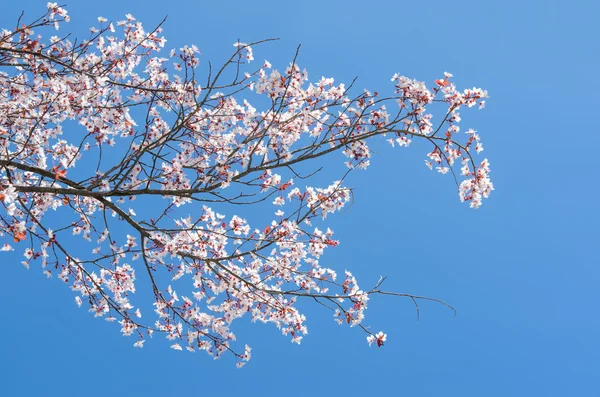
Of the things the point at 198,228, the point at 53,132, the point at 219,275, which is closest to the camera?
the point at 198,228

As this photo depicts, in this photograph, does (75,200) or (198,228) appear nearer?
(198,228)

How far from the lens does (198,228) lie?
Answer: 6.41m

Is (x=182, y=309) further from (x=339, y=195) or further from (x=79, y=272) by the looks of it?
(x=339, y=195)

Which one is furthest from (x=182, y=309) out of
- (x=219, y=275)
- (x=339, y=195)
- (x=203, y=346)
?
(x=339, y=195)

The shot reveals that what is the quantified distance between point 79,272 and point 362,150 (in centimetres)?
431

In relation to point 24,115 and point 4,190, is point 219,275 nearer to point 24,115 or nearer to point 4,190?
point 4,190

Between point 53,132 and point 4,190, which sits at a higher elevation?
point 53,132

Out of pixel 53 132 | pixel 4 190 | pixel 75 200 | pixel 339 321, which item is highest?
pixel 53 132

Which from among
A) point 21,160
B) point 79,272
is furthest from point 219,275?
point 21,160

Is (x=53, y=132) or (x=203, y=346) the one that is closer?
(x=203, y=346)

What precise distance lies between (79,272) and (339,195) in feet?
12.5

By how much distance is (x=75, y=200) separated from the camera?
8.01m

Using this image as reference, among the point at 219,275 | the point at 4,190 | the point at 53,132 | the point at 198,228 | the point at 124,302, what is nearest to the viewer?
the point at 4,190

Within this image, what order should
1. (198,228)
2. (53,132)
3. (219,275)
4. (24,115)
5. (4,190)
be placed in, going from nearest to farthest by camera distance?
1. (4,190)
2. (198,228)
3. (219,275)
4. (24,115)
5. (53,132)
